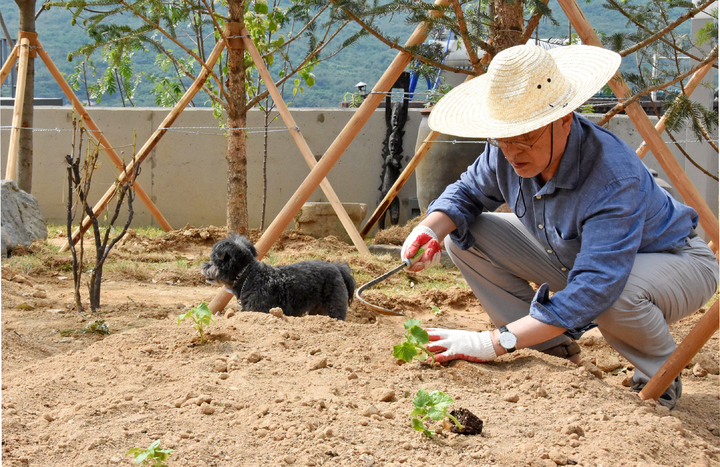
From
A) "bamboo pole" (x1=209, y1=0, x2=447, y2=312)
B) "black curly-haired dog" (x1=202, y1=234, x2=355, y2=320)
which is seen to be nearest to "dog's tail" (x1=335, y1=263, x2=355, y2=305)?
"black curly-haired dog" (x1=202, y1=234, x2=355, y2=320)

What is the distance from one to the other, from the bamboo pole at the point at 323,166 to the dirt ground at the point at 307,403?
35.9 inches

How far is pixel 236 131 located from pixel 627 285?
4.22m

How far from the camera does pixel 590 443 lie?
2004mm

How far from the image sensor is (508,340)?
2.48 metres

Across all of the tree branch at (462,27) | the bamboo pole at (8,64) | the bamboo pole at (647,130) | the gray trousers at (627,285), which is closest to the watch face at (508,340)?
the gray trousers at (627,285)

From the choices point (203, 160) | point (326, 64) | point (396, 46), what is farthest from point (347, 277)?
point (326, 64)

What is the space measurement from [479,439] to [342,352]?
2.86 feet

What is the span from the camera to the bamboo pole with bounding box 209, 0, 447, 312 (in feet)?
13.7

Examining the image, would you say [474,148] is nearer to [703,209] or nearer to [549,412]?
[703,209]

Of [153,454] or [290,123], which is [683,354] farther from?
[290,123]

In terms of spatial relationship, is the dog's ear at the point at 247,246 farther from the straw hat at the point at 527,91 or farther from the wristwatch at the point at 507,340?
the wristwatch at the point at 507,340

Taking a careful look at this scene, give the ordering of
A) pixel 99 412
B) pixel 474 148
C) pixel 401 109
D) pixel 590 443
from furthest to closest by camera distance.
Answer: pixel 401 109 → pixel 474 148 → pixel 99 412 → pixel 590 443

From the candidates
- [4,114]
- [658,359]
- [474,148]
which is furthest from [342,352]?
[4,114]

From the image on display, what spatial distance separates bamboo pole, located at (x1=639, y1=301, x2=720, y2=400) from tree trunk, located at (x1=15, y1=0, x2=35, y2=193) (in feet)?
21.1
